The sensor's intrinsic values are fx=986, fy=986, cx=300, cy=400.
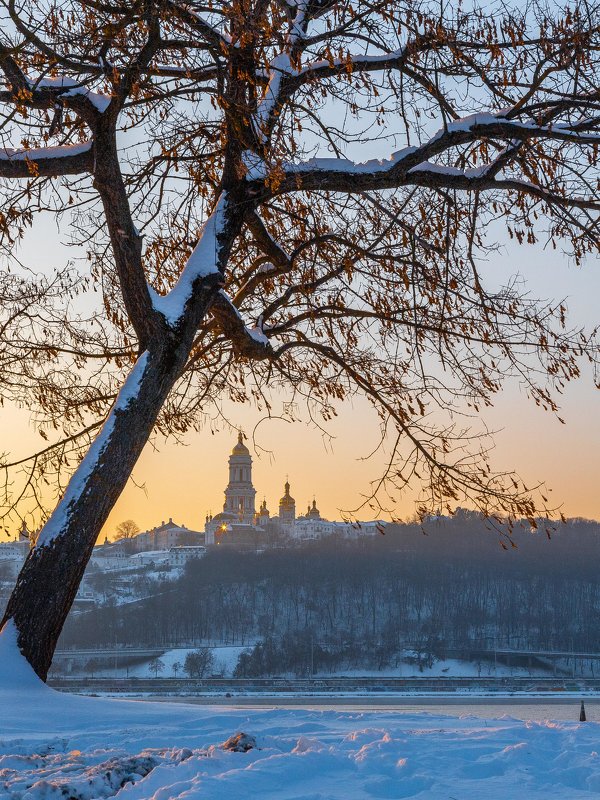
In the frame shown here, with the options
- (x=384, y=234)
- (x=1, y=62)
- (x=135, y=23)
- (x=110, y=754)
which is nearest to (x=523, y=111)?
(x=384, y=234)

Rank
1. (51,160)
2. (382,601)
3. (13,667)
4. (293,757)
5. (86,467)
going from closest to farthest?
1. (293,757)
2. (13,667)
3. (86,467)
4. (51,160)
5. (382,601)

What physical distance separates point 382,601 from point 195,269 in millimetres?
96583

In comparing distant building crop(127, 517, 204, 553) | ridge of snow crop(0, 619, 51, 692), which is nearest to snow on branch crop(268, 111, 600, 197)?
ridge of snow crop(0, 619, 51, 692)

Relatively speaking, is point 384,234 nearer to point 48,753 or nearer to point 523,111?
point 523,111

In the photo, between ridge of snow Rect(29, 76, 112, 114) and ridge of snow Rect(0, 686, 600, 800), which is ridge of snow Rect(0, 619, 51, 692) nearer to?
ridge of snow Rect(0, 686, 600, 800)

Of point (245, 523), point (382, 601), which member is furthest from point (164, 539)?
point (382, 601)

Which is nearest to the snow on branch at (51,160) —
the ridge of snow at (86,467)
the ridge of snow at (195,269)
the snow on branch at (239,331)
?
the ridge of snow at (195,269)

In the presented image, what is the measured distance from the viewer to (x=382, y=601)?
329ft

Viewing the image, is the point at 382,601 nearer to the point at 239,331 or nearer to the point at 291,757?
the point at 239,331

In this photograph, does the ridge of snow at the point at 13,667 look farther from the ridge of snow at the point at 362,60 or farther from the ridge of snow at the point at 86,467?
the ridge of snow at the point at 362,60

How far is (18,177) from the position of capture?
6.41 m

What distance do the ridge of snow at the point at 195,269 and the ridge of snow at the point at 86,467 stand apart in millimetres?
352

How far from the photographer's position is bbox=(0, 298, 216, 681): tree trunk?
5.45 meters

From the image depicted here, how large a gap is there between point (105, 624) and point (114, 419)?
3646 inches
